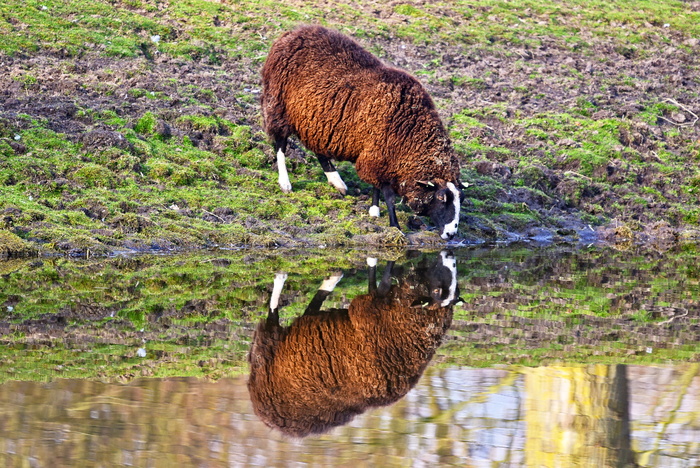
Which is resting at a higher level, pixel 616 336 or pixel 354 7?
pixel 354 7

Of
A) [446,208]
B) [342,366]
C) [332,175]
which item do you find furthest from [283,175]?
[342,366]

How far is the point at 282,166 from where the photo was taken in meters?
15.3

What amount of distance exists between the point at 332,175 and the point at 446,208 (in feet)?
8.19

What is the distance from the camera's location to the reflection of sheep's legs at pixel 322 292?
8.97 m

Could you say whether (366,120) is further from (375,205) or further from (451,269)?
(451,269)

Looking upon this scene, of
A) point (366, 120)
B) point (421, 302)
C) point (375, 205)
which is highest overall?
point (366, 120)

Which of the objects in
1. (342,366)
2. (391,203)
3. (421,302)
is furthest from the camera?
(391,203)

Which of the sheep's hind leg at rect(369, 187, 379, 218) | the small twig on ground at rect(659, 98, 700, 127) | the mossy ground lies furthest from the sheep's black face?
the small twig on ground at rect(659, 98, 700, 127)

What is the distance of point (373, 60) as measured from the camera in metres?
14.6

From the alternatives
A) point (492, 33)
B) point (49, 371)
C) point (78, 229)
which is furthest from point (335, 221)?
point (492, 33)

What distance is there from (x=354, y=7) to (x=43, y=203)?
14.0m

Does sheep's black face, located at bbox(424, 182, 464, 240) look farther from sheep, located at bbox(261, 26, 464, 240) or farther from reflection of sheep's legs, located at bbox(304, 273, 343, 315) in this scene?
reflection of sheep's legs, located at bbox(304, 273, 343, 315)

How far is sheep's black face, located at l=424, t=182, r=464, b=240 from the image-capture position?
13781 mm

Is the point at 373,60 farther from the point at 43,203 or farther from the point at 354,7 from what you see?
the point at 354,7
